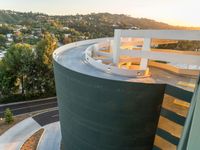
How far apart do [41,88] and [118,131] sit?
2780cm

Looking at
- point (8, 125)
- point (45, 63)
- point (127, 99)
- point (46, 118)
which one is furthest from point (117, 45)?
point (45, 63)

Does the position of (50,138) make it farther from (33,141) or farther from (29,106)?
(29,106)

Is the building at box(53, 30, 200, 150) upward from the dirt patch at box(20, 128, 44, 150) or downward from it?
upward

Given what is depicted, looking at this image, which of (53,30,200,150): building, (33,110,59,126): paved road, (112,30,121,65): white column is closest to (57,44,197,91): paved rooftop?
(53,30,200,150): building

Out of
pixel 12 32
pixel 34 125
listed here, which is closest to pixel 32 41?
pixel 12 32

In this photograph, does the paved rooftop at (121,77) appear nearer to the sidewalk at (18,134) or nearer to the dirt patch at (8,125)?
the sidewalk at (18,134)

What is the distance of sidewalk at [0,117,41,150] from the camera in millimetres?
26989

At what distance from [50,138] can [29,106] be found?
11.1m

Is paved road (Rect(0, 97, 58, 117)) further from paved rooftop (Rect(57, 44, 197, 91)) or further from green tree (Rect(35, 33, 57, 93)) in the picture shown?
paved rooftop (Rect(57, 44, 197, 91))

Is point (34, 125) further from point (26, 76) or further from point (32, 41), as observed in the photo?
point (32, 41)

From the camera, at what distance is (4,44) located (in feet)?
307

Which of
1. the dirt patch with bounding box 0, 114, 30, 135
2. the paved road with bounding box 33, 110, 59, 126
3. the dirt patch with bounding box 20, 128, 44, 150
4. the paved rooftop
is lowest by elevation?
the paved road with bounding box 33, 110, 59, 126

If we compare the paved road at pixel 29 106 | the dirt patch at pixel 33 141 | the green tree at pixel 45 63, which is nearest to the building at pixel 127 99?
the dirt patch at pixel 33 141

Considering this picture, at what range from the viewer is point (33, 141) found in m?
28.1
